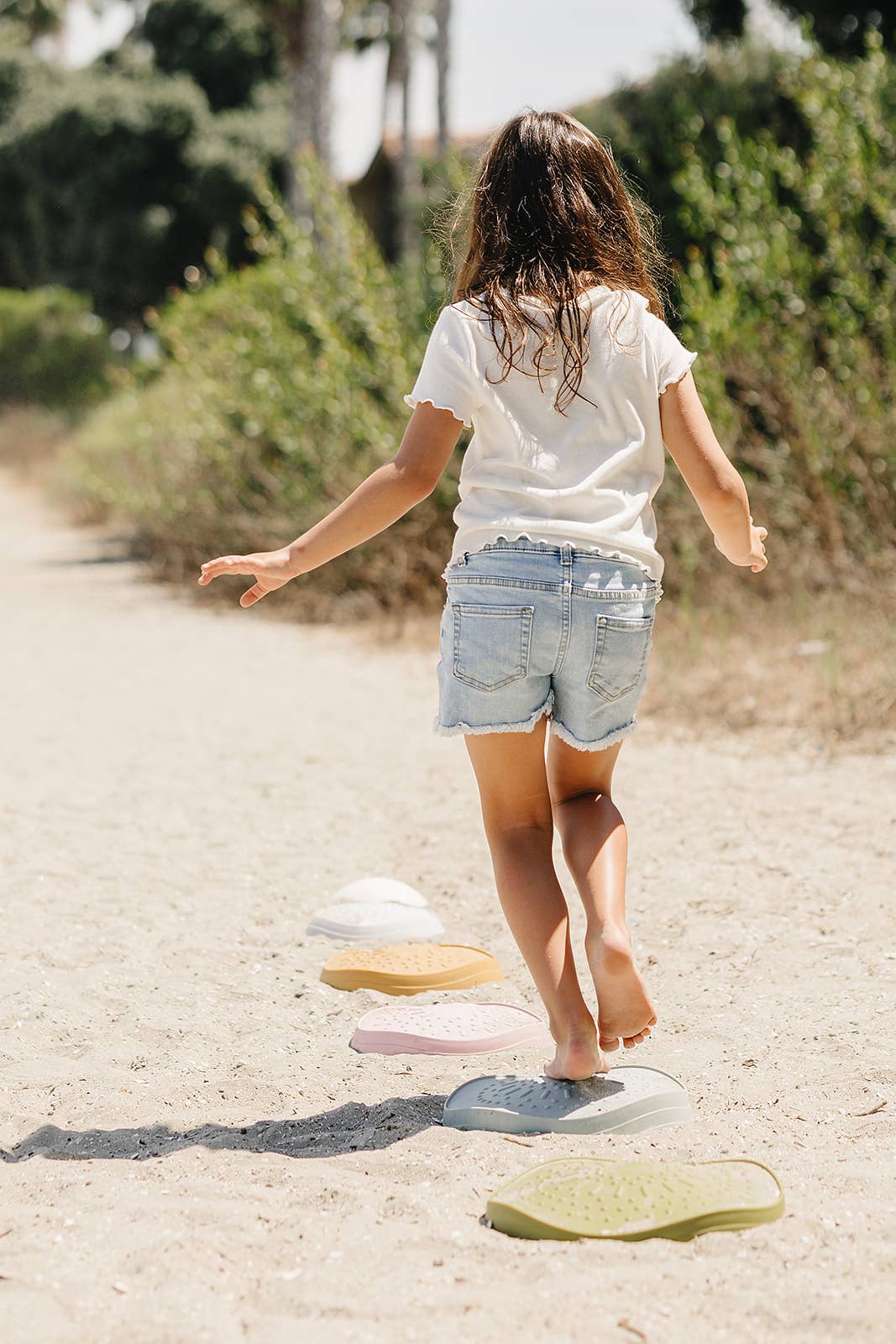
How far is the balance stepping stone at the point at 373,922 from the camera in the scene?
3742 mm

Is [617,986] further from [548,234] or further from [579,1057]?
[548,234]

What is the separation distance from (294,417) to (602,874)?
783 cm

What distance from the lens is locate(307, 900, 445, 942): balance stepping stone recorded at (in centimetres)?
374

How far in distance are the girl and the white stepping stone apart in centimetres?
141

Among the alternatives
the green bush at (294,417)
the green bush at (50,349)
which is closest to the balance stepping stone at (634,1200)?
the green bush at (294,417)

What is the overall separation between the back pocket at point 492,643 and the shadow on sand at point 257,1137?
819 millimetres

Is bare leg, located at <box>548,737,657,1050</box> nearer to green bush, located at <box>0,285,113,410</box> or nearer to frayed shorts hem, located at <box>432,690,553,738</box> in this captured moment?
frayed shorts hem, located at <box>432,690,553,738</box>

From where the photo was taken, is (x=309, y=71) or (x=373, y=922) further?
(x=309, y=71)

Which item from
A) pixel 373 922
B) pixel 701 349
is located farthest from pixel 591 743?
pixel 701 349

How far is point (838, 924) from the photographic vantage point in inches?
145

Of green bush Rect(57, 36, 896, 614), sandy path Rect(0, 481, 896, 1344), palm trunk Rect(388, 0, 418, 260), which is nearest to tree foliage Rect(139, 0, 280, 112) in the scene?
palm trunk Rect(388, 0, 418, 260)

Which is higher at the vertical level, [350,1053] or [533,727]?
[533,727]

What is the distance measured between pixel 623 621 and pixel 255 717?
445 cm

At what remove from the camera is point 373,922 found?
376cm
